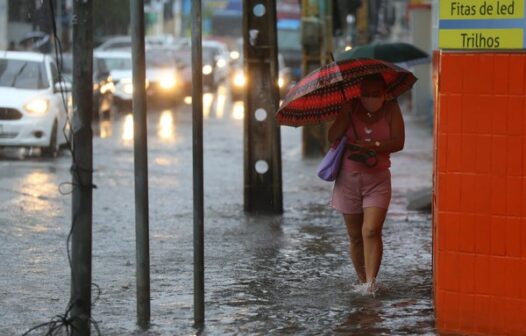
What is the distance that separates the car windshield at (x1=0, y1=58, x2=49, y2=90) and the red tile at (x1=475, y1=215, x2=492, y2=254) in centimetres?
1452

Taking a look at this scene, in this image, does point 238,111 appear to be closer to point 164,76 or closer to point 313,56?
point 164,76

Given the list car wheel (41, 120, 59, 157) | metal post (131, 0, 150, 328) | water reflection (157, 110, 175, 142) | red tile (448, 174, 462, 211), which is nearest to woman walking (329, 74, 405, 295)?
red tile (448, 174, 462, 211)

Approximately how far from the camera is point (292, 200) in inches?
596

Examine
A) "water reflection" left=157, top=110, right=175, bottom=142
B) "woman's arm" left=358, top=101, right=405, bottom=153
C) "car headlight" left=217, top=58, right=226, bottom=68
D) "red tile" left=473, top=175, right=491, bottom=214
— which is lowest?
"water reflection" left=157, top=110, right=175, bottom=142

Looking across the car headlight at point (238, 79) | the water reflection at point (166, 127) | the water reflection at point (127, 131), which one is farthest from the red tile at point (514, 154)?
the car headlight at point (238, 79)

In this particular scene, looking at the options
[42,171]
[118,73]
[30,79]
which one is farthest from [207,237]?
[118,73]

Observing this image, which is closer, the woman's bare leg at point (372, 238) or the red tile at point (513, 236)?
the red tile at point (513, 236)

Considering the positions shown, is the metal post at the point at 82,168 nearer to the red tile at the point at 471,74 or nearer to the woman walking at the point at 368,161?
the red tile at the point at 471,74

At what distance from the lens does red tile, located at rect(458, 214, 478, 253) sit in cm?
724

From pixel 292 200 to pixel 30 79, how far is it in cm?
757

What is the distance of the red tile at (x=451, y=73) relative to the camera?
23.6 ft

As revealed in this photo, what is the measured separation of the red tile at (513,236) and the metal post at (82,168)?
7.89 ft

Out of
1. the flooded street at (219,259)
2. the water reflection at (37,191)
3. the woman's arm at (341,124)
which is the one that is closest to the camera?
the flooded street at (219,259)

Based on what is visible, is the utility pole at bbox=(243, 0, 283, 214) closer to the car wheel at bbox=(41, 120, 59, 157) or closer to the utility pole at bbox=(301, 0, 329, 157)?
the utility pole at bbox=(301, 0, 329, 157)
